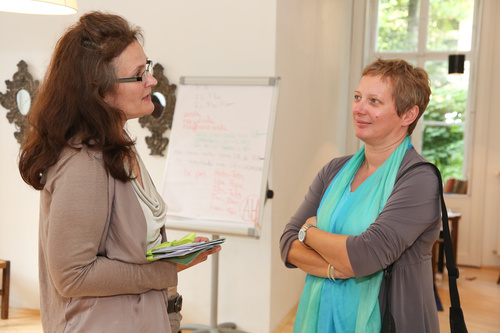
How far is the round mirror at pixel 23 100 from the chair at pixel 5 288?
1227 millimetres

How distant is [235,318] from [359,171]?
2.27 metres

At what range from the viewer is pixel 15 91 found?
424cm

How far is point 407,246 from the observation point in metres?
1.62

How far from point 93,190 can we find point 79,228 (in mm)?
92

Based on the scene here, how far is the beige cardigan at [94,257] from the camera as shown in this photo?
3.91 ft

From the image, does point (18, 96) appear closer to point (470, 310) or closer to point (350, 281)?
point (350, 281)

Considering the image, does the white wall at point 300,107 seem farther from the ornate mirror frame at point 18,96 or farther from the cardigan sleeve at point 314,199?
the ornate mirror frame at point 18,96

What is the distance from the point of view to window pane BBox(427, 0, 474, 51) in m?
6.38

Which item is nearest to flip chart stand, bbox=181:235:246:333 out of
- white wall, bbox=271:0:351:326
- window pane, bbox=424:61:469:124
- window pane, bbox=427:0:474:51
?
white wall, bbox=271:0:351:326

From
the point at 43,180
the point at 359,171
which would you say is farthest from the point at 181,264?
the point at 359,171

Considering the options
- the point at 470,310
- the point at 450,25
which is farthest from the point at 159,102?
the point at 450,25

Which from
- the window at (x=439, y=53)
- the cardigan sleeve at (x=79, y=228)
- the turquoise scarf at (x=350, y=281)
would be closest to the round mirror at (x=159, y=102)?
the turquoise scarf at (x=350, y=281)

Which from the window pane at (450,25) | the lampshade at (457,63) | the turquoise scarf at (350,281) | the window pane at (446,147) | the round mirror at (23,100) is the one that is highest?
the window pane at (450,25)

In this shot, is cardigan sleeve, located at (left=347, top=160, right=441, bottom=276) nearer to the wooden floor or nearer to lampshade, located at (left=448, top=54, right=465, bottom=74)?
the wooden floor
